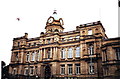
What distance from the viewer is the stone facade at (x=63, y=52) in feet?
128

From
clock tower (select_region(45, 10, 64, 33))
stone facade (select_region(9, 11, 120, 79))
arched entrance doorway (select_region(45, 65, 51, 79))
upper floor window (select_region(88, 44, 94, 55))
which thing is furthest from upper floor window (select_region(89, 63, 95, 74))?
clock tower (select_region(45, 10, 64, 33))

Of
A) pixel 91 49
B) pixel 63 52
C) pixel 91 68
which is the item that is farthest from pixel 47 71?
pixel 91 49

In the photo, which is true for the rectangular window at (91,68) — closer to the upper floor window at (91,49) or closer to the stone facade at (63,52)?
the stone facade at (63,52)

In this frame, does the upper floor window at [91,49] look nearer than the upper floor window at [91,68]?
No

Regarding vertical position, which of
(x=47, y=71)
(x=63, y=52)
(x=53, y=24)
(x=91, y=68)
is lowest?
(x=47, y=71)

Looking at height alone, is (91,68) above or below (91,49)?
below

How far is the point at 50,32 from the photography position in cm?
4869

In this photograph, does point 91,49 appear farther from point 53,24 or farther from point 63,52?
point 53,24

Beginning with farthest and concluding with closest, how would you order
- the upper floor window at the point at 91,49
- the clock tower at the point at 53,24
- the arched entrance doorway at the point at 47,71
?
the clock tower at the point at 53,24, the arched entrance doorway at the point at 47,71, the upper floor window at the point at 91,49

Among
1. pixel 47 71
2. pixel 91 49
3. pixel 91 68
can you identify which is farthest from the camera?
pixel 47 71

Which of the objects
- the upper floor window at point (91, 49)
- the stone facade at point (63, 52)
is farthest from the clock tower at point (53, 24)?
the upper floor window at point (91, 49)

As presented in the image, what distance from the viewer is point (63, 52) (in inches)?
1799

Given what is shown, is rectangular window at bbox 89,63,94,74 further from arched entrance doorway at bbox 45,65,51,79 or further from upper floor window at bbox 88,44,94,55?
arched entrance doorway at bbox 45,65,51,79

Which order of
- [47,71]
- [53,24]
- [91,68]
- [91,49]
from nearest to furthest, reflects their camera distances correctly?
[91,68]
[91,49]
[47,71]
[53,24]
